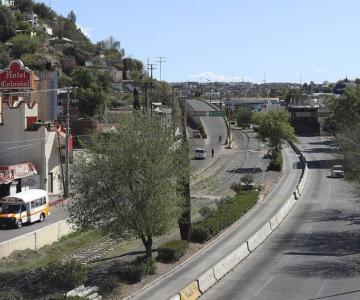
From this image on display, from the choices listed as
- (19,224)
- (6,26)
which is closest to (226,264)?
(19,224)

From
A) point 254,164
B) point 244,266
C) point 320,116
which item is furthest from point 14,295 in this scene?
point 320,116

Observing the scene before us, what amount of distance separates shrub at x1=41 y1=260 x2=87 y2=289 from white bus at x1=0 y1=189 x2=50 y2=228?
55.2 ft

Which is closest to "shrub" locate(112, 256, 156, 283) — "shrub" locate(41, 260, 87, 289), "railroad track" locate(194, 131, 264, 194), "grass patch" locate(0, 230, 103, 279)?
"shrub" locate(41, 260, 87, 289)

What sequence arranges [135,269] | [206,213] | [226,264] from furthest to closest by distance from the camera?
1. [206,213]
2. [226,264]
3. [135,269]

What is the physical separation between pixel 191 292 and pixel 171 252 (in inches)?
225

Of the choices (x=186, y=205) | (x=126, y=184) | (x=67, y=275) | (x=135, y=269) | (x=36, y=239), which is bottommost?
(x=36, y=239)

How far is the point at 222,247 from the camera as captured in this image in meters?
34.5

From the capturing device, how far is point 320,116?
139 metres

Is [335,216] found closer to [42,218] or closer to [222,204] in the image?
[222,204]

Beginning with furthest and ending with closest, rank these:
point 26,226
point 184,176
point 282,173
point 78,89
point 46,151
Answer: point 78,89 < point 282,173 < point 46,151 < point 26,226 < point 184,176

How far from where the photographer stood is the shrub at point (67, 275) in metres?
25.1

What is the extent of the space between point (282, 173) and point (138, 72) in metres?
122

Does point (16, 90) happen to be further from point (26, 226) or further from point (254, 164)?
point (254, 164)

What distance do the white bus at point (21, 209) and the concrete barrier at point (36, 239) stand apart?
3.15 meters
